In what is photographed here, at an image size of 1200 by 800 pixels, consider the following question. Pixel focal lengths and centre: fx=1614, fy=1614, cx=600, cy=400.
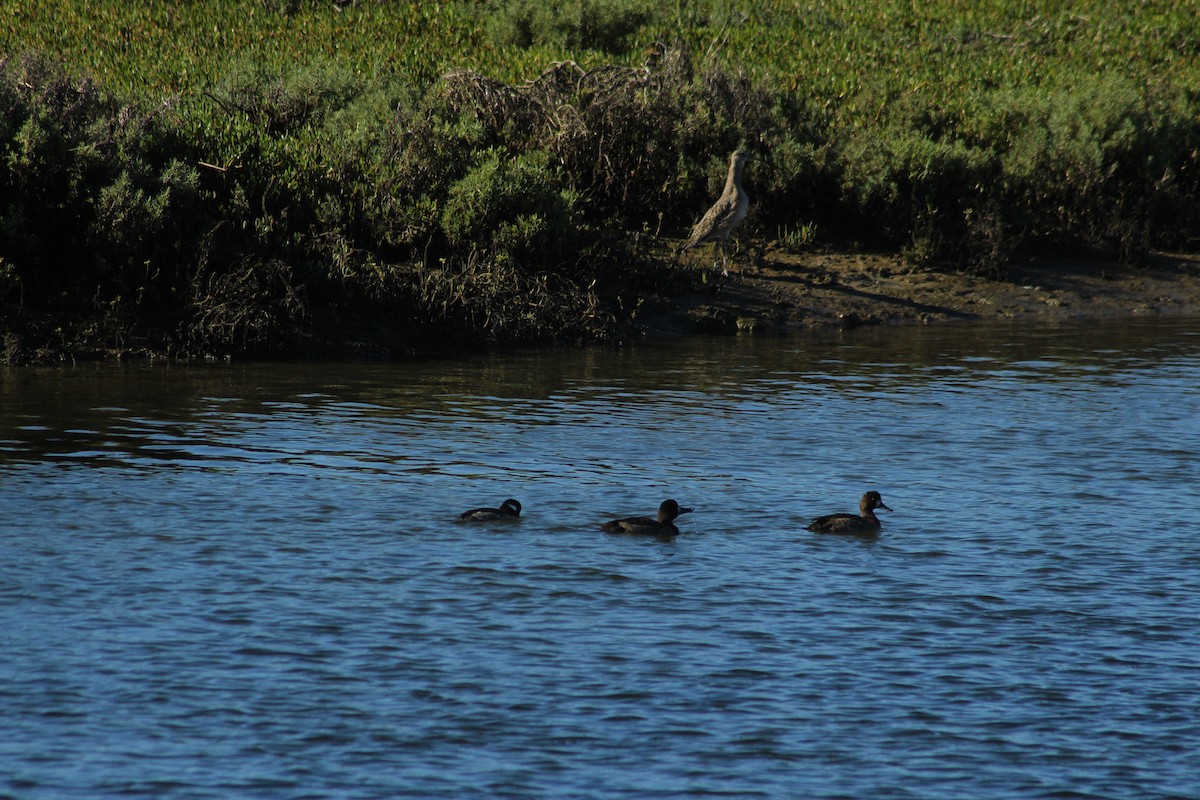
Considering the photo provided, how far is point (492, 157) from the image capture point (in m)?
20.7

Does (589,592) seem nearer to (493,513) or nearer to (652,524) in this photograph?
(652,524)

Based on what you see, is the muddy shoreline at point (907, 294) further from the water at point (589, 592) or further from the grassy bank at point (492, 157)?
the water at point (589, 592)

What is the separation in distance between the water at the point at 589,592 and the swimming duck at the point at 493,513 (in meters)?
0.13

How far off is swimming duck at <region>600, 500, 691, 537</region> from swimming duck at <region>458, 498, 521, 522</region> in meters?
0.67

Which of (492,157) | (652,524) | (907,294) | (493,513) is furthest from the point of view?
(907,294)

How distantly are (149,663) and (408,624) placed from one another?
1496 mm

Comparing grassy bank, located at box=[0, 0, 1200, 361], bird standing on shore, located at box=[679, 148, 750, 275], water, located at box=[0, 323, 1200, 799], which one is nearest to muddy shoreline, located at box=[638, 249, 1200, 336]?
grassy bank, located at box=[0, 0, 1200, 361]

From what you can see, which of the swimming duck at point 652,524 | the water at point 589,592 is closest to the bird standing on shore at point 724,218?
the water at point 589,592

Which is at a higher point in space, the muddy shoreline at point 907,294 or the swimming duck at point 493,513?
the muddy shoreline at point 907,294

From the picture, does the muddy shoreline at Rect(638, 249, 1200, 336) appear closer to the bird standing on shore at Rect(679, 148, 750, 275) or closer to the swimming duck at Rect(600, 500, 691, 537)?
the bird standing on shore at Rect(679, 148, 750, 275)

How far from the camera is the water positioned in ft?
24.5

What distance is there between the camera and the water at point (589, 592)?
748 cm

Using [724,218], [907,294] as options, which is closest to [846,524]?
[724,218]

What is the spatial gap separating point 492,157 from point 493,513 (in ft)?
32.8
